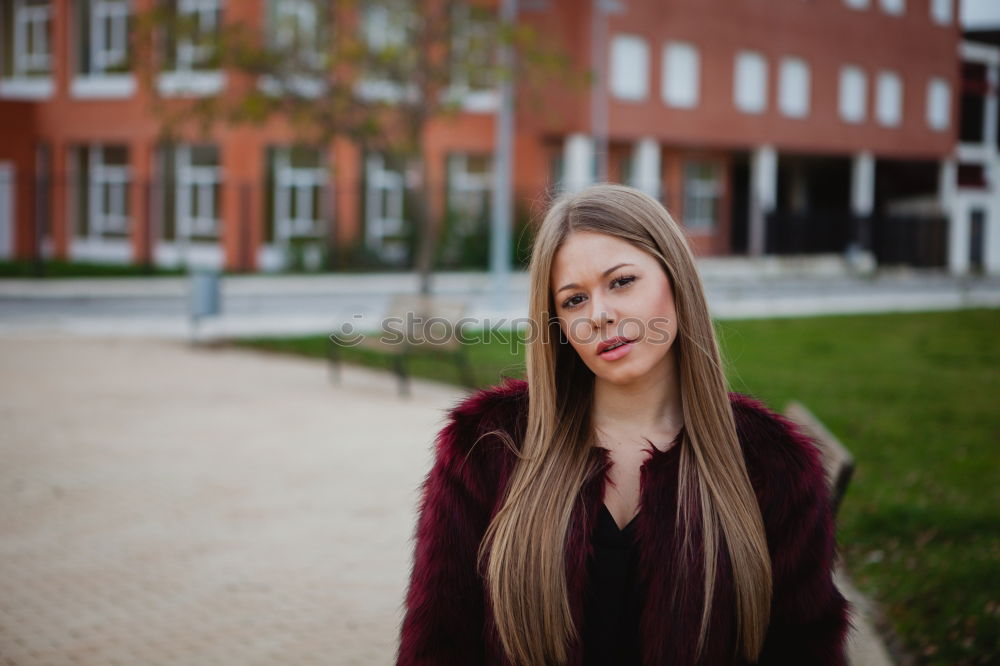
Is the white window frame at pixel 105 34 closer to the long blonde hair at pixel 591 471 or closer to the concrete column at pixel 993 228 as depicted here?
the concrete column at pixel 993 228

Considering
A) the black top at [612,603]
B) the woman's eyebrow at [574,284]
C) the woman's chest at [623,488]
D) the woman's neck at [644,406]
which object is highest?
the woman's eyebrow at [574,284]

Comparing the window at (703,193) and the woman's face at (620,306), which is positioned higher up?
the window at (703,193)

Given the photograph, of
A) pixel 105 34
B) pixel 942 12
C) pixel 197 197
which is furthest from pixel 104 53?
pixel 942 12

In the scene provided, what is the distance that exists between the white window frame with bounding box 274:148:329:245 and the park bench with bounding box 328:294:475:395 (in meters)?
21.3

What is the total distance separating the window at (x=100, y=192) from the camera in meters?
36.4

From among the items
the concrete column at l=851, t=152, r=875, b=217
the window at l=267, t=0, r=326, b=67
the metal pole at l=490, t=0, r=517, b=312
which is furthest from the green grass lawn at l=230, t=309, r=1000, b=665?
the concrete column at l=851, t=152, r=875, b=217

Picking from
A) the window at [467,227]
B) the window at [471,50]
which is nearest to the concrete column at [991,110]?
the window at [467,227]

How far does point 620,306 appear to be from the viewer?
2.53 metres

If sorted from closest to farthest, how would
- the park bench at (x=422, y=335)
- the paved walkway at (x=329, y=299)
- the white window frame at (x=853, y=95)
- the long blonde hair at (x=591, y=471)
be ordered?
the long blonde hair at (x=591, y=471) < the park bench at (x=422, y=335) < the paved walkway at (x=329, y=299) < the white window frame at (x=853, y=95)

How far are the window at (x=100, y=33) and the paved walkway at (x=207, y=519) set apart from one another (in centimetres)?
2601

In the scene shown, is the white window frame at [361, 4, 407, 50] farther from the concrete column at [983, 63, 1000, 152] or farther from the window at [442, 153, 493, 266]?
the concrete column at [983, 63, 1000, 152]

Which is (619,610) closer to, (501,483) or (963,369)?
(501,483)

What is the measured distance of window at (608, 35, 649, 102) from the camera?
37656 millimetres

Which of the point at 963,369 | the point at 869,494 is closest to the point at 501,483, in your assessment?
the point at 869,494
